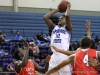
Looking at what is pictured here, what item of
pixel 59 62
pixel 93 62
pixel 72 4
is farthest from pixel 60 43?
pixel 72 4

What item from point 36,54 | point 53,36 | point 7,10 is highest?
point 7,10

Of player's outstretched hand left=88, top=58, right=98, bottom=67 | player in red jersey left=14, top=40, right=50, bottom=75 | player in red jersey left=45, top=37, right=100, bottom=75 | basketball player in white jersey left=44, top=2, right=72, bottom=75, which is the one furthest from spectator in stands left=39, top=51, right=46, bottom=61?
player's outstretched hand left=88, top=58, right=98, bottom=67

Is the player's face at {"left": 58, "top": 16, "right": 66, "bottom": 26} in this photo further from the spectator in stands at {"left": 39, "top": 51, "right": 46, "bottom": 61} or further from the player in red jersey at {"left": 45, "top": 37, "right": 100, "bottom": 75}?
the spectator in stands at {"left": 39, "top": 51, "right": 46, "bottom": 61}

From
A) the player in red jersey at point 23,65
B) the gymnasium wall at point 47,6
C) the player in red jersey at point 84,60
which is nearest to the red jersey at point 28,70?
the player in red jersey at point 23,65

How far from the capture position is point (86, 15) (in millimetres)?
21031

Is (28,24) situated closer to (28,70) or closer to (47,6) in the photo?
(47,6)

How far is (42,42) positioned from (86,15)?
7450 mm

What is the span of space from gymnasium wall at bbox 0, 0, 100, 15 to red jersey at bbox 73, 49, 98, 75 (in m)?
15.7

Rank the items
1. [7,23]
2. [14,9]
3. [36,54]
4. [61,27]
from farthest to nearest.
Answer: [14,9] → [7,23] → [36,54] → [61,27]

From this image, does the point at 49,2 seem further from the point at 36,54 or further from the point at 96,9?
the point at 36,54

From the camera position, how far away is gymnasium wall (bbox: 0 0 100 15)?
62.2ft

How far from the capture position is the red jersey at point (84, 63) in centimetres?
348

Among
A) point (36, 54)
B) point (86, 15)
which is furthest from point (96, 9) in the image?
point (36, 54)

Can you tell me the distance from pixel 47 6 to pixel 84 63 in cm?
1676
